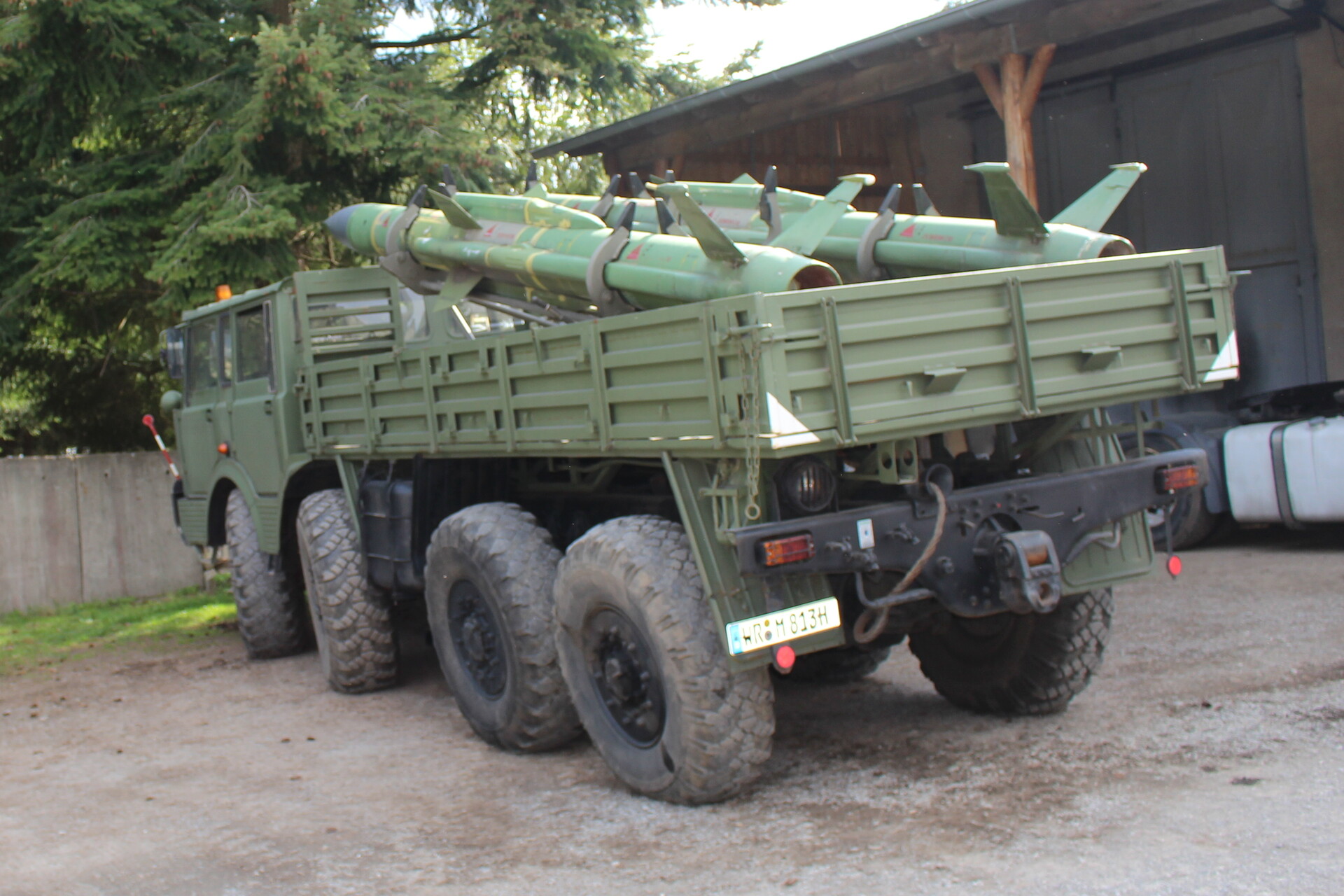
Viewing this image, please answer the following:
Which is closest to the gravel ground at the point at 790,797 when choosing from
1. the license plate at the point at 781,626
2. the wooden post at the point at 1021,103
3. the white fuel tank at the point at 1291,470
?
the license plate at the point at 781,626

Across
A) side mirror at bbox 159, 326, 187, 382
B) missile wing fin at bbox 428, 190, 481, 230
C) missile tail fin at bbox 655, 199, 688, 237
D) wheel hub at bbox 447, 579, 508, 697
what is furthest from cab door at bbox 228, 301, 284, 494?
missile tail fin at bbox 655, 199, 688, 237

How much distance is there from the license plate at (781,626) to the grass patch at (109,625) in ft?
22.3

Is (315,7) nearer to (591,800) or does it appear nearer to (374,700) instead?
(374,700)

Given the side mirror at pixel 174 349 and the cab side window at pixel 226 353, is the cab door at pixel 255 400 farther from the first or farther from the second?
the side mirror at pixel 174 349

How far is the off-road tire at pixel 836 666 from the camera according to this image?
663 centimetres

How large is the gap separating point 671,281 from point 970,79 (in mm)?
9313

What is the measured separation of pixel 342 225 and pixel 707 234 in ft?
11.7

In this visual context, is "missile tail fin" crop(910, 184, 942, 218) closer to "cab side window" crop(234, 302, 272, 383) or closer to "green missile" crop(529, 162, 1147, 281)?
"green missile" crop(529, 162, 1147, 281)

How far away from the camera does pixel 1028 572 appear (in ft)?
14.8

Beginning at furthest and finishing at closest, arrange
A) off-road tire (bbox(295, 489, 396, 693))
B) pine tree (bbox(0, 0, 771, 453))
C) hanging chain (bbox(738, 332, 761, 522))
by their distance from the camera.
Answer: pine tree (bbox(0, 0, 771, 453)) < off-road tire (bbox(295, 489, 396, 693)) < hanging chain (bbox(738, 332, 761, 522))

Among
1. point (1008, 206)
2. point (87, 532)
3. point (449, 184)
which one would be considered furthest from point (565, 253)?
point (87, 532)

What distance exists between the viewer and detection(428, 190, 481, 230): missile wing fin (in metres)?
6.59

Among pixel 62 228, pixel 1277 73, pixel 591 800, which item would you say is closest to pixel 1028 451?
pixel 591 800

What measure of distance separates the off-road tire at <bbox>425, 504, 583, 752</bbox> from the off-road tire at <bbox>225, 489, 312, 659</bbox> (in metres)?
2.96
